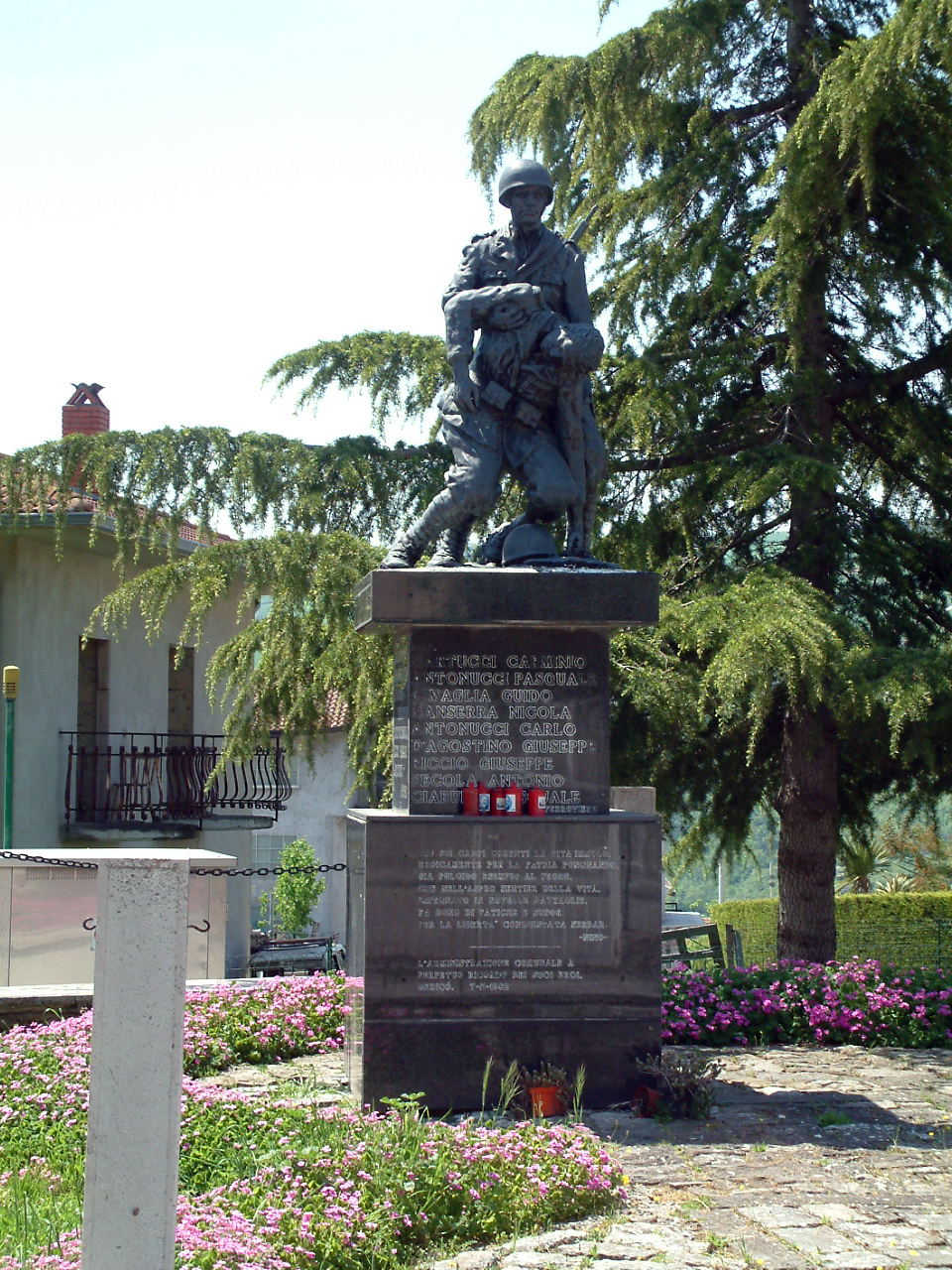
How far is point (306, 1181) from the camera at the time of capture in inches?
170

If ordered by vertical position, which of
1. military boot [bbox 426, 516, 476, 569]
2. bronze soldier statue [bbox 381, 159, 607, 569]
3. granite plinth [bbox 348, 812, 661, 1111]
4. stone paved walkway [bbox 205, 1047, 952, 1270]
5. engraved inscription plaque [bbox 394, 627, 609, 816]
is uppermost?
bronze soldier statue [bbox 381, 159, 607, 569]

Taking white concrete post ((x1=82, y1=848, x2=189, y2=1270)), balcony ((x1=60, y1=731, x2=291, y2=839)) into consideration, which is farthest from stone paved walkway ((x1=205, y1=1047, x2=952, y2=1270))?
balcony ((x1=60, y1=731, x2=291, y2=839))

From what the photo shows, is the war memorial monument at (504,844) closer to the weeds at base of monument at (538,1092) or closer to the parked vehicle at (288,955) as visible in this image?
the weeds at base of monument at (538,1092)

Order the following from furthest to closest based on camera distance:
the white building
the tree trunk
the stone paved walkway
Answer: the white building
the tree trunk
the stone paved walkway

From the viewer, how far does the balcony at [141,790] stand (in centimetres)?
1677

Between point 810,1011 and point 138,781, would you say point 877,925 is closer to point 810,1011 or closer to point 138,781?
point 138,781

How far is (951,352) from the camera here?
11.0 m

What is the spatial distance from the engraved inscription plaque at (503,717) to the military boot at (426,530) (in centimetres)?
62

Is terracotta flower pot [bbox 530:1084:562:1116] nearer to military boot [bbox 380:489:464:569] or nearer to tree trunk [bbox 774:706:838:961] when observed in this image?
military boot [bbox 380:489:464:569]

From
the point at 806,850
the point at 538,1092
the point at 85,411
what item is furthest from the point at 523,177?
the point at 85,411

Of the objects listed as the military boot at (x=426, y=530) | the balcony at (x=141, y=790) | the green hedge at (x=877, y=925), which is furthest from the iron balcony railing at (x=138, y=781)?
the military boot at (x=426, y=530)

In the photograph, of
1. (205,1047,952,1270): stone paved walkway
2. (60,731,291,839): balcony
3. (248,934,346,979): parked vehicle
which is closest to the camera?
(205,1047,952,1270): stone paved walkway

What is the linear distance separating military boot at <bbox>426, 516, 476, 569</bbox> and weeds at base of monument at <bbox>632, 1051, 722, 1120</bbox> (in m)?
2.49

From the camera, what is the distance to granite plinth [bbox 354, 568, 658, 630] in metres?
6.22
